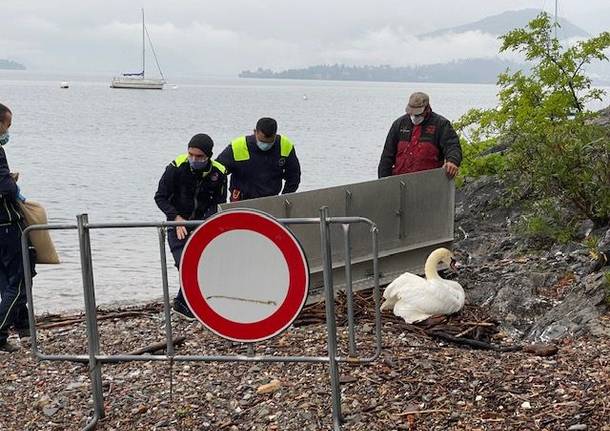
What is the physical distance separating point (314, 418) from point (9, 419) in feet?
6.79

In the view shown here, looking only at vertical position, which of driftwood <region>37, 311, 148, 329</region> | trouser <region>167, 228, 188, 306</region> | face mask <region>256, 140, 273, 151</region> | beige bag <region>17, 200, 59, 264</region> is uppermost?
face mask <region>256, 140, 273, 151</region>

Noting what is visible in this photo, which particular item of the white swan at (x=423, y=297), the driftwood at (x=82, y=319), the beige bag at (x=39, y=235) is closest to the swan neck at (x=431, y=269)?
the white swan at (x=423, y=297)

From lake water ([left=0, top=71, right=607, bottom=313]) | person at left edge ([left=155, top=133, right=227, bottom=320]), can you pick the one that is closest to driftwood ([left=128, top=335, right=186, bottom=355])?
person at left edge ([left=155, top=133, right=227, bottom=320])

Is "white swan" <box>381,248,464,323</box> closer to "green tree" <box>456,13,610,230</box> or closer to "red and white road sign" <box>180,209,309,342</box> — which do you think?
"green tree" <box>456,13,610,230</box>

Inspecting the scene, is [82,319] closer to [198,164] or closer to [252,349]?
[198,164]

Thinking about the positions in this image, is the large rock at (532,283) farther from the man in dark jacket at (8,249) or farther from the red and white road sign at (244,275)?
the man in dark jacket at (8,249)

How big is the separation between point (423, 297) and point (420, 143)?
2.46m

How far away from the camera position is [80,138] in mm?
50969

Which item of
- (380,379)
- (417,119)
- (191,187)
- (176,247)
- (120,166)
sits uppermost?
(417,119)

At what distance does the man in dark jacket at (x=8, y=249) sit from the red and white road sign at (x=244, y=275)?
2629 millimetres

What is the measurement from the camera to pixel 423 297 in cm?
686

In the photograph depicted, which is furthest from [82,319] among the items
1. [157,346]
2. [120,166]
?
[120,166]

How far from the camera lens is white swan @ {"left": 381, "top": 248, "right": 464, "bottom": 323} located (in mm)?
6844

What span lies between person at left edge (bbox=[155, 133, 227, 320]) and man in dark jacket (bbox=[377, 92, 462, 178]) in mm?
2115
